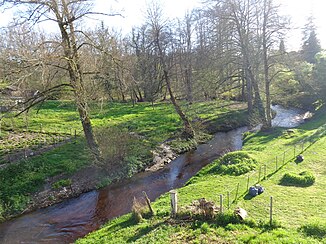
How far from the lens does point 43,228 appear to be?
12.8m

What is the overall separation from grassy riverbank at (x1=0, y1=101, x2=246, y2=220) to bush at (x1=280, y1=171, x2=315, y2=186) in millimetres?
9673

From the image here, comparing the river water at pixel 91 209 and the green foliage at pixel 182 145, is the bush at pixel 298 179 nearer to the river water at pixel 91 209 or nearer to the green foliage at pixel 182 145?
the river water at pixel 91 209

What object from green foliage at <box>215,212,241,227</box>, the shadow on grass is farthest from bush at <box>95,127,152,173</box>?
green foliage at <box>215,212,241,227</box>

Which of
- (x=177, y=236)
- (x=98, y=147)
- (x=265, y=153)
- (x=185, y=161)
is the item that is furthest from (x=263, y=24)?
(x=177, y=236)

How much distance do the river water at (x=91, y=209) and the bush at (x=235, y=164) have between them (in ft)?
8.24

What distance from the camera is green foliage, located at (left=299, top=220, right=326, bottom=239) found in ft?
28.2

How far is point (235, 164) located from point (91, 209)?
825cm

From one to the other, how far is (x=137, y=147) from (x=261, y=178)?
34.6ft

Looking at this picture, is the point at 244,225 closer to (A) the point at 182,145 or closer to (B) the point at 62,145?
(A) the point at 182,145

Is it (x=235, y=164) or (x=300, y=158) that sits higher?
(x=300, y=158)

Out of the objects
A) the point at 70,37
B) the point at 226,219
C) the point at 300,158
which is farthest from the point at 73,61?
the point at 300,158

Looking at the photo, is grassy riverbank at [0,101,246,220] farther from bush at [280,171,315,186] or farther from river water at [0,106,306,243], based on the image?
bush at [280,171,315,186]

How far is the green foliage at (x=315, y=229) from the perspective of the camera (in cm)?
860

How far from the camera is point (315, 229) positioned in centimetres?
879
